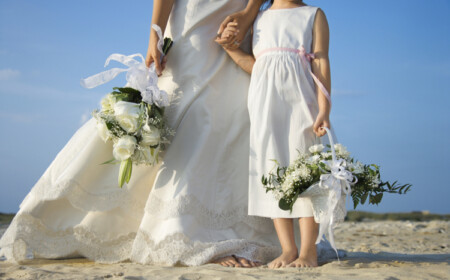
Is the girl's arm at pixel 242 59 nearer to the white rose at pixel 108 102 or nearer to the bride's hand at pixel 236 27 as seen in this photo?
the bride's hand at pixel 236 27

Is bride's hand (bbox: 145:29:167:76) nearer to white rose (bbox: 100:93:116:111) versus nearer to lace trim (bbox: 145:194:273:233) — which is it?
white rose (bbox: 100:93:116:111)

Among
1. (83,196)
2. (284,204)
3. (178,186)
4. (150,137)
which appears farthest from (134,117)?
(284,204)

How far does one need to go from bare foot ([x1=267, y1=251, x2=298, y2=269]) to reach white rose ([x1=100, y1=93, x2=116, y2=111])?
66.7 inches

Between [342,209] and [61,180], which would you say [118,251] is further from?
[342,209]

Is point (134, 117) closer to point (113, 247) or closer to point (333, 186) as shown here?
point (113, 247)

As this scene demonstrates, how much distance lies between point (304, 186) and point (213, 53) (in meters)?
1.46

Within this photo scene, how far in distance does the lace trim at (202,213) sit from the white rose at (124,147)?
0.42m

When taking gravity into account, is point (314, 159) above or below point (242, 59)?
below

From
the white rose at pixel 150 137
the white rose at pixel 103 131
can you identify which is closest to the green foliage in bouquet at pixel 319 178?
the white rose at pixel 150 137

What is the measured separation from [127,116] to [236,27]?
3.81ft

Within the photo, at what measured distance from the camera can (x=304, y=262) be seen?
10.9 feet

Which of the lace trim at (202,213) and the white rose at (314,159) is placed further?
the lace trim at (202,213)

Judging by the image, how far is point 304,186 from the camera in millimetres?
3223

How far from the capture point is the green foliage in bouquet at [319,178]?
318cm
